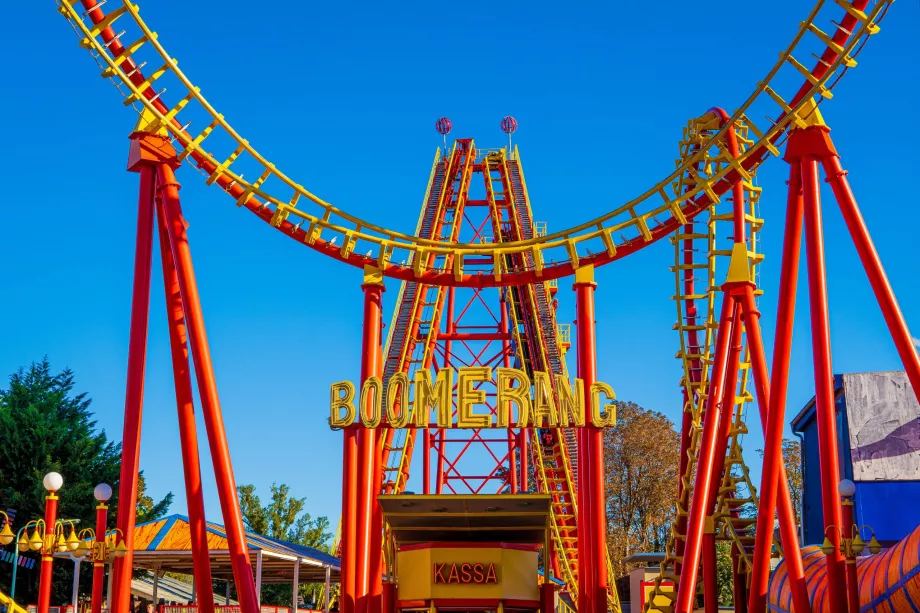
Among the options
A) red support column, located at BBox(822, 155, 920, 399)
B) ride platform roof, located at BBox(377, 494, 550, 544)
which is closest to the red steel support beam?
red support column, located at BBox(822, 155, 920, 399)

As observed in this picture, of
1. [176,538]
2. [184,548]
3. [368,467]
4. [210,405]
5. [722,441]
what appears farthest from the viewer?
[176,538]

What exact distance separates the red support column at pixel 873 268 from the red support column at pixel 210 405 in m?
9.79

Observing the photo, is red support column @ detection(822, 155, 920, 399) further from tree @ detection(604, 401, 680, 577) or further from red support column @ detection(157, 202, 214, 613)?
tree @ detection(604, 401, 680, 577)

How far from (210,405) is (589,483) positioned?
6.83 m

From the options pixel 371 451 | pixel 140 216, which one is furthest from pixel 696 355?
pixel 140 216

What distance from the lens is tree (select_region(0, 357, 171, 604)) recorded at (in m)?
35.9

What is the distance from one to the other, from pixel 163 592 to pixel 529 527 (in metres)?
29.1

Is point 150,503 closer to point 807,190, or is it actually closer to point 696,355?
point 696,355

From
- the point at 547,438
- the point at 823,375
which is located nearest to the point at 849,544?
the point at 823,375

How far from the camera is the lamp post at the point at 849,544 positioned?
14297 mm

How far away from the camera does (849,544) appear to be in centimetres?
1440

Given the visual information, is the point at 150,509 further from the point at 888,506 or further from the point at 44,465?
the point at 888,506

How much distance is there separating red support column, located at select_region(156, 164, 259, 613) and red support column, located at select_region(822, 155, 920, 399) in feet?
32.1

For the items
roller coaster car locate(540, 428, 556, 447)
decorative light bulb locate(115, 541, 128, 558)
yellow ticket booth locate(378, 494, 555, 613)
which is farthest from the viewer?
roller coaster car locate(540, 428, 556, 447)
